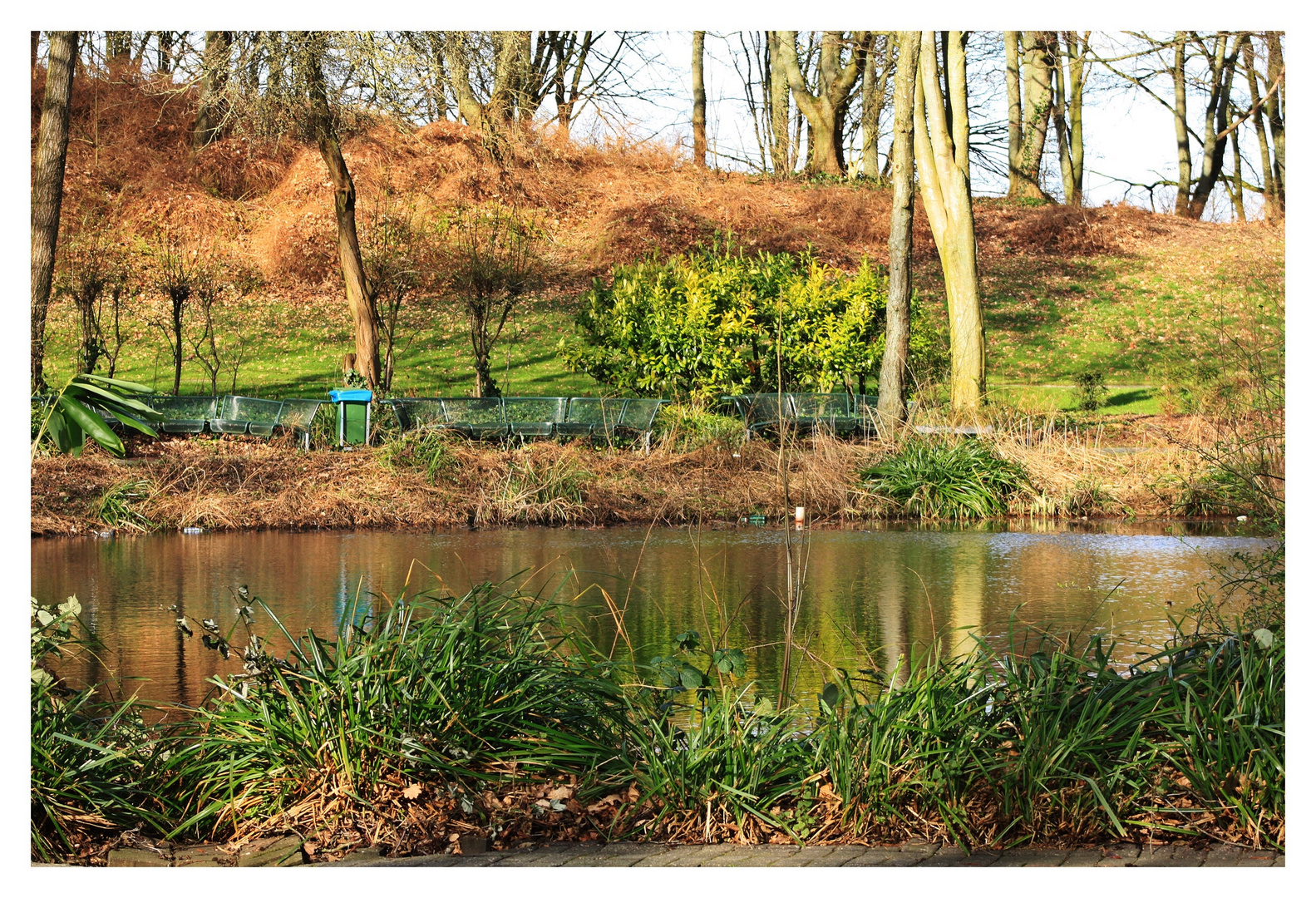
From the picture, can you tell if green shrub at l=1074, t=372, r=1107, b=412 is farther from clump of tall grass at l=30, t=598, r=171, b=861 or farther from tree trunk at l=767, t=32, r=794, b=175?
tree trunk at l=767, t=32, r=794, b=175

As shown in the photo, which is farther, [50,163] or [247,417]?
[50,163]

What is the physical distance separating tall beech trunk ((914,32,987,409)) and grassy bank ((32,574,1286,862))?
13.2m

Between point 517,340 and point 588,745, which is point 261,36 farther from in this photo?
point 588,745

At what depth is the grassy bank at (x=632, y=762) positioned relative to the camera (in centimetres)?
365

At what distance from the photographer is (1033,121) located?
3322 cm

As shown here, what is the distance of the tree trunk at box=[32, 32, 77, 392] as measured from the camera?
1530cm

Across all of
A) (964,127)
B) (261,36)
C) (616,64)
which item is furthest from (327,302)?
(964,127)

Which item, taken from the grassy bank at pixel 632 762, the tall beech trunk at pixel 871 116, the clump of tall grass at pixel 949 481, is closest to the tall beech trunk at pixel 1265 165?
the tall beech trunk at pixel 871 116

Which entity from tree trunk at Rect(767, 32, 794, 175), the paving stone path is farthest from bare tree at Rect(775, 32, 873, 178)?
the paving stone path

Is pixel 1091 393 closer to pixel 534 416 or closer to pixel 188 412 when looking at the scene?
pixel 534 416

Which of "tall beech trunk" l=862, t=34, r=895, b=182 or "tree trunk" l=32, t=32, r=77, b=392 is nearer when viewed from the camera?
"tree trunk" l=32, t=32, r=77, b=392

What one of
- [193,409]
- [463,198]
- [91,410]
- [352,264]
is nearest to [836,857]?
[91,410]

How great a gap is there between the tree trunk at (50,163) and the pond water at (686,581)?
5.78m

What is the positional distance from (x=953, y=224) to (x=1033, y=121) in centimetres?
1753
